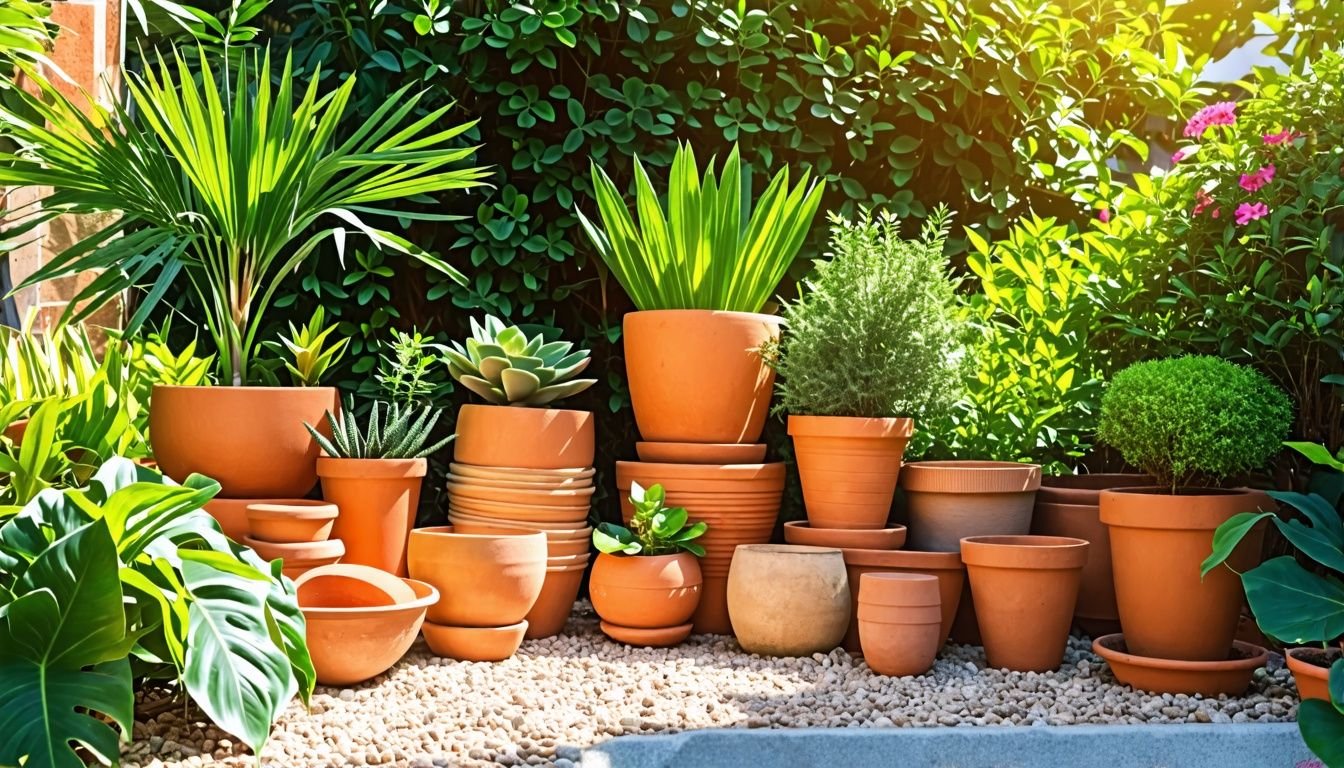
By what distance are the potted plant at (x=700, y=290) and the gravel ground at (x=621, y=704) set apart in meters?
0.69

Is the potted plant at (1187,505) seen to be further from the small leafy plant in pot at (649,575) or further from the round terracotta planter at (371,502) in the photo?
the round terracotta planter at (371,502)

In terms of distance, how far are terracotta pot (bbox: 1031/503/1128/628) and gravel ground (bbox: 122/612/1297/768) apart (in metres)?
0.19

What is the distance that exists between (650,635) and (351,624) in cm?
87

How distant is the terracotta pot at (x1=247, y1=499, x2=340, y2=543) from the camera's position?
2.62 meters

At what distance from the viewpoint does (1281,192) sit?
299 cm

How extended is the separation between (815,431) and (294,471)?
1369 millimetres

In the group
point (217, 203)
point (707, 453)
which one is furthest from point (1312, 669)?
point (217, 203)

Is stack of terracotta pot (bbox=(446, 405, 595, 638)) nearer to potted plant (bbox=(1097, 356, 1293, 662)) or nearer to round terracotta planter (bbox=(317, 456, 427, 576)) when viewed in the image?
round terracotta planter (bbox=(317, 456, 427, 576))

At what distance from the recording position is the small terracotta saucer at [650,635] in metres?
3.01

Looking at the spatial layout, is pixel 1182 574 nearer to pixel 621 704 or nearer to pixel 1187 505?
pixel 1187 505

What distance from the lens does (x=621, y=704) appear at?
245cm

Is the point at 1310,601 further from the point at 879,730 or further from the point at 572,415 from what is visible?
the point at 572,415

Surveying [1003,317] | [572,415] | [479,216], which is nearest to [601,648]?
[572,415]

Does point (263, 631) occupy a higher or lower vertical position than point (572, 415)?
lower
